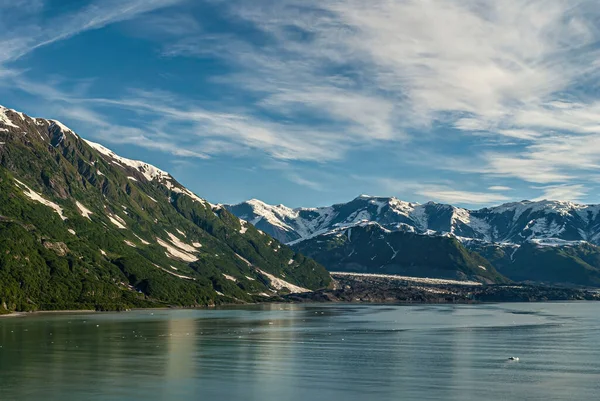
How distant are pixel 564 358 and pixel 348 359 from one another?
44.0 meters

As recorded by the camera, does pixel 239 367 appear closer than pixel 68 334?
Yes

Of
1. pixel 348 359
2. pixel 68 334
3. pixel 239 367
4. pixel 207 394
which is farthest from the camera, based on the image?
pixel 68 334

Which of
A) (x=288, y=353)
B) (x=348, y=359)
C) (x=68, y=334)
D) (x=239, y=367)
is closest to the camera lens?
(x=239, y=367)

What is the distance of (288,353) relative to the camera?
144 meters

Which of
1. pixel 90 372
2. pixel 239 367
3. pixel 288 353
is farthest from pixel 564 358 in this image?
pixel 90 372

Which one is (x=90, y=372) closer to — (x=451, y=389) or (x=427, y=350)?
(x=451, y=389)

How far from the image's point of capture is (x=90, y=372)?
371 ft

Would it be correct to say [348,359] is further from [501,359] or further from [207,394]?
[207,394]

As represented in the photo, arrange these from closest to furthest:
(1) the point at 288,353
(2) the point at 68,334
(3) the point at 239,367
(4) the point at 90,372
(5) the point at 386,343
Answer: (4) the point at 90,372 → (3) the point at 239,367 → (1) the point at 288,353 → (5) the point at 386,343 → (2) the point at 68,334

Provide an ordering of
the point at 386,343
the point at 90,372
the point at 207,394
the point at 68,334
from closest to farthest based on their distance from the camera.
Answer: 1. the point at 207,394
2. the point at 90,372
3. the point at 386,343
4. the point at 68,334

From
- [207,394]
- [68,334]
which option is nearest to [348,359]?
[207,394]

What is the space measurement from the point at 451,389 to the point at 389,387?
878cm

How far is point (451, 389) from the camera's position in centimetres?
9869

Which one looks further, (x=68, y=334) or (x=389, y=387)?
(x=68, y=334)
